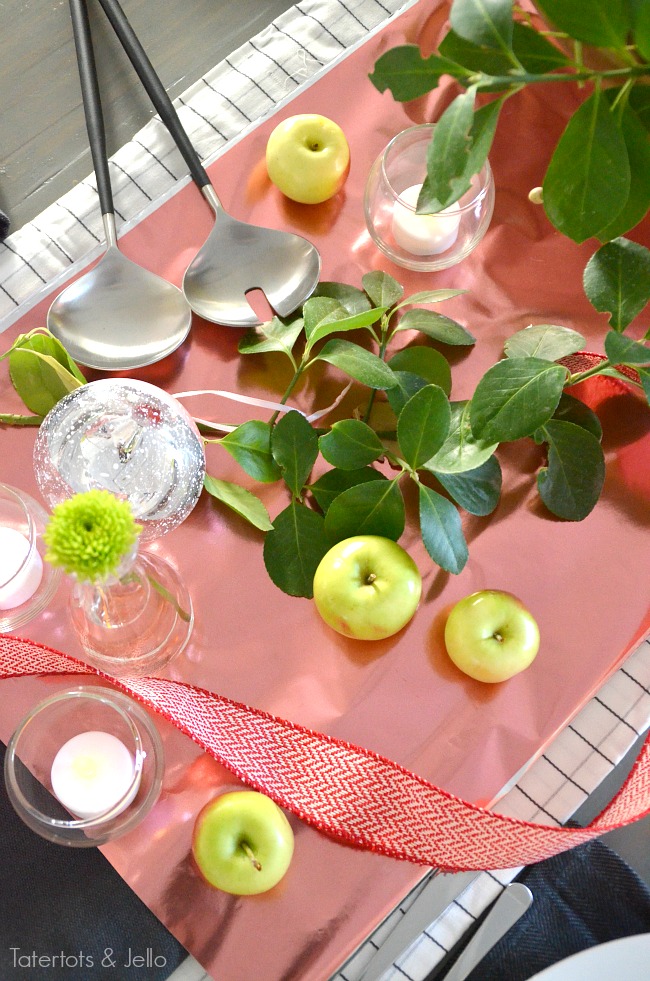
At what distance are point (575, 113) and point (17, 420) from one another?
13.2 inches

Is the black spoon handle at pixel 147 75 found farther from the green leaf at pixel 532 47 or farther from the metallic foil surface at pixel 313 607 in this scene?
the green leaf at pixel 532 47

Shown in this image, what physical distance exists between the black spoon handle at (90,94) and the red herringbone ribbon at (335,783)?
1.01ft

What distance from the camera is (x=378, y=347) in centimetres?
50

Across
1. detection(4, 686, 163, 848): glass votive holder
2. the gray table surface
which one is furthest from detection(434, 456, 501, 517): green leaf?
the gray table surface

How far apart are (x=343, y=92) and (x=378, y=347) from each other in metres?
0.18

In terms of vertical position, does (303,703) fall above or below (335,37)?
below

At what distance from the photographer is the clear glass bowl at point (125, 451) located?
403 millimetres

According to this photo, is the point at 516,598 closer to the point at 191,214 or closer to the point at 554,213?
the point at 554,213

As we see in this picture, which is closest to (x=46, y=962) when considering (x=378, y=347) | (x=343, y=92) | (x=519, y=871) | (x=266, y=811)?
(x=266, y=811)

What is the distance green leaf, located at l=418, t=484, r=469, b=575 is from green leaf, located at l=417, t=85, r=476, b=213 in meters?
0.14

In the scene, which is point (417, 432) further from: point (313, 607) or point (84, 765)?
point (84, 765)

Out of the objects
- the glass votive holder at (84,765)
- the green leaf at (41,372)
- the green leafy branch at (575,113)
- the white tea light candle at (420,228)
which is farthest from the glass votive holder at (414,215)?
the glass votive holder at (84,765)

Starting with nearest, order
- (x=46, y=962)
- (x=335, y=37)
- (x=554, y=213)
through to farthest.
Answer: (x=554, y=213) < (x=46, y=962) < (x=335, y=37)

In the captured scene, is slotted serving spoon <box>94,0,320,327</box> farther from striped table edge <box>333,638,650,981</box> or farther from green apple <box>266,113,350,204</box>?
striped table edge <box>333,638,650,981</box>
